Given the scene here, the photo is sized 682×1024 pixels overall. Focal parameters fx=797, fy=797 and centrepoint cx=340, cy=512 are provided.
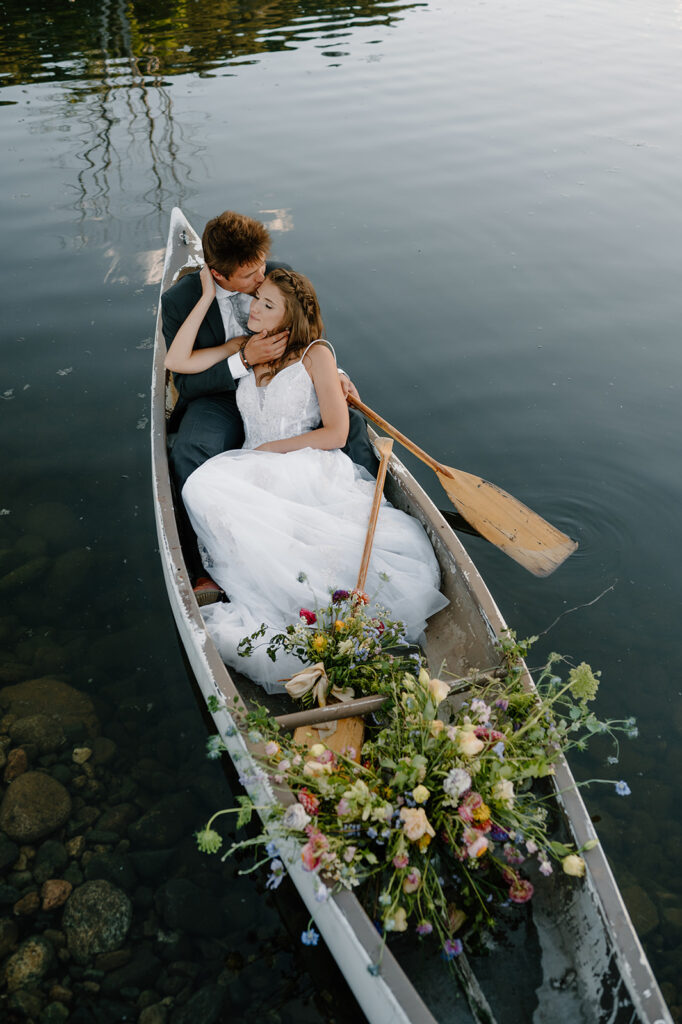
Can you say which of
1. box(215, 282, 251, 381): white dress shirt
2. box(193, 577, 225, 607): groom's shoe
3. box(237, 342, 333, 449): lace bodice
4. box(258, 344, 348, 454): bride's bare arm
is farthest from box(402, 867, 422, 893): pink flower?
box(215, 282, 251, 381): white dress shirt

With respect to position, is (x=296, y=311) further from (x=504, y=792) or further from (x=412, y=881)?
(x=412, y=881)

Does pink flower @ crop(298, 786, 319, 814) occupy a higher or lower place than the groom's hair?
lower

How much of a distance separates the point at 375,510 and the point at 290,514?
39 centimetres

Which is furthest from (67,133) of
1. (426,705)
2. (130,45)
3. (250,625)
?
(426,705)

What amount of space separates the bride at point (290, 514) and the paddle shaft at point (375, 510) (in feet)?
0.25

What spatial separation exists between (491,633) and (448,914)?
3.44 ft

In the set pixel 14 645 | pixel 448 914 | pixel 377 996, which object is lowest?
pixel 14 645

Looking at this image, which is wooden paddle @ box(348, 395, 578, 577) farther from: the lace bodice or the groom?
the groom

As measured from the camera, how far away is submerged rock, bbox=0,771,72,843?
319cm

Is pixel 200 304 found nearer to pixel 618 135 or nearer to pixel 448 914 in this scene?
pixel 448 914

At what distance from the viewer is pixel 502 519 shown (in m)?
4.63

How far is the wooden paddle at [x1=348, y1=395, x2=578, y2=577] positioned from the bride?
0.53 m

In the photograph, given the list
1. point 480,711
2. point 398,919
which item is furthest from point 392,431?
point 398,919

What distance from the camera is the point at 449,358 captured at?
612 cm
